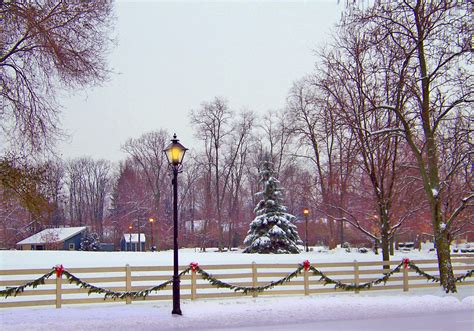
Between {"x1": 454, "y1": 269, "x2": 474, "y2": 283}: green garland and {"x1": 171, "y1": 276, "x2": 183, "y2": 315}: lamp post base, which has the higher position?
{"x1": 171, "y1": 276, "x2": 183, "y2": 315}: lamp post base

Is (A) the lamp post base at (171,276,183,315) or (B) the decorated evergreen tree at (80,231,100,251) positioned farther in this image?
(B) the decorated evergreen tree at (80,231,100,251)

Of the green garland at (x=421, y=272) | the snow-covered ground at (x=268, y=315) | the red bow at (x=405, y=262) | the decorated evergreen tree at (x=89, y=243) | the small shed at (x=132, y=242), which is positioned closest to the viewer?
the snow-covered ground at (x=268, y=315)

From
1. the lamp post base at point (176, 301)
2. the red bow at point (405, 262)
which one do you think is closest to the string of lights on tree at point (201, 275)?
the red bow at point (405, 262)

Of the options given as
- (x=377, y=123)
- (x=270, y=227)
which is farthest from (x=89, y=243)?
(x=377, y=123)

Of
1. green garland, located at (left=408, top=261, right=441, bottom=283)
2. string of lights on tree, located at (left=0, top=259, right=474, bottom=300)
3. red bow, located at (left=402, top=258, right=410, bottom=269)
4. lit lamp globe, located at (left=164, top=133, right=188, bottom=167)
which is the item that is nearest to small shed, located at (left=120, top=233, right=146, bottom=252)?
string of lights on tree, located at (left=0, top=259, right=474, bottom=300)

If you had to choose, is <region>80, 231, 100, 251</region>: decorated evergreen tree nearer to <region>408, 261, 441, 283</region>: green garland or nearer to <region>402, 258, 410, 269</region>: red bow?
<region>408, 261, 441, 283</region>: green garland

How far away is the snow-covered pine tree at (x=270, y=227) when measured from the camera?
34.2 m

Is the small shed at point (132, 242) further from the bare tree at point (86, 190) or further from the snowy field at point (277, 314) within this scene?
the snowy field at point (277, 314)

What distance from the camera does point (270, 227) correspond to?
115ft

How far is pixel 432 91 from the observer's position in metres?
18.2

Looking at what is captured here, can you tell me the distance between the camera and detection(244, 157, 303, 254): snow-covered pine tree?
34.2m

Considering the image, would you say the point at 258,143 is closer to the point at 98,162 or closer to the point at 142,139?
the point at 142,139

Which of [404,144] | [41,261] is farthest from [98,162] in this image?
[404,144]

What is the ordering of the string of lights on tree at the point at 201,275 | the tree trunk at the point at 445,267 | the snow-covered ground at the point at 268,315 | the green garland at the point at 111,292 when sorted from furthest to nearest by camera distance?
the tree trunk at the point at 445,267 < the green garland at the point at 111,292 < the string of lights on tree at the point at 201,275 < the snow-covered ground at the point at 268,315
